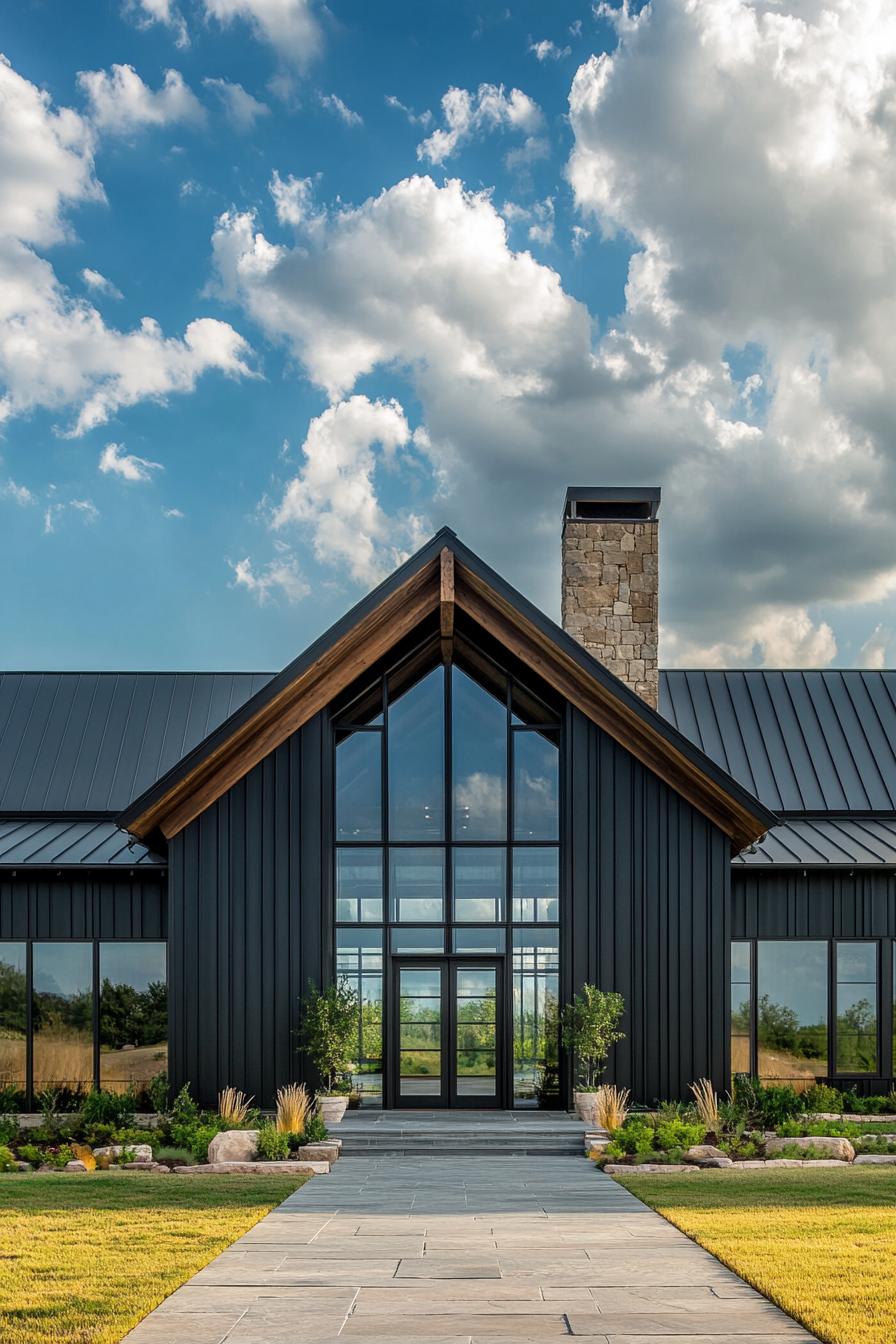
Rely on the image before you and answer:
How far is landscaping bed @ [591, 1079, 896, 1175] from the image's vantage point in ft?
40.7

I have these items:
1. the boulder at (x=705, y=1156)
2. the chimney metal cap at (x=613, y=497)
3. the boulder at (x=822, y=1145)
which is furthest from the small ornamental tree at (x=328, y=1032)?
the chimney metal cap at (x=613, y=497)

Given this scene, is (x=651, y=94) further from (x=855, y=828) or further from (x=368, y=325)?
(x=855, y=828)

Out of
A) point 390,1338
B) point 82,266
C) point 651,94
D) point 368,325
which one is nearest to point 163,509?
point 82,266

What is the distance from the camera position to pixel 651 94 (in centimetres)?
1617

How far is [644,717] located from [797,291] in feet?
23.5

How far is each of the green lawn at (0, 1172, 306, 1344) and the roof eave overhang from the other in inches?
190

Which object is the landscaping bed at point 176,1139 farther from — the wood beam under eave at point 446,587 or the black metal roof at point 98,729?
the wood beam under eave at point 446,587

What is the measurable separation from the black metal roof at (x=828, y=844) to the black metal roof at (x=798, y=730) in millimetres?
304

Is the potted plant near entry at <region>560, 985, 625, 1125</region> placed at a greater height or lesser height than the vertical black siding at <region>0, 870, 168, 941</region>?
lesser

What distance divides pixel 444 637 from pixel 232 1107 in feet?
21.5

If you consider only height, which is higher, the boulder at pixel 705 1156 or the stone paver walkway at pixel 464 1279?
the stone paver walkway at pixel 464 1279

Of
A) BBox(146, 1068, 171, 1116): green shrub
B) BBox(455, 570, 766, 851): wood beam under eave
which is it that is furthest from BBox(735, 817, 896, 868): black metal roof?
BBox(146, 1068, 171, 1116): green shrub

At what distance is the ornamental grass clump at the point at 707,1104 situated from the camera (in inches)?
539

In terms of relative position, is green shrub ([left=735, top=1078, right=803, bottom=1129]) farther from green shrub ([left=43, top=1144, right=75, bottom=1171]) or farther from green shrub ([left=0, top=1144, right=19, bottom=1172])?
green shrub ([left=0, top=1144, right=19, bottom=1172])
